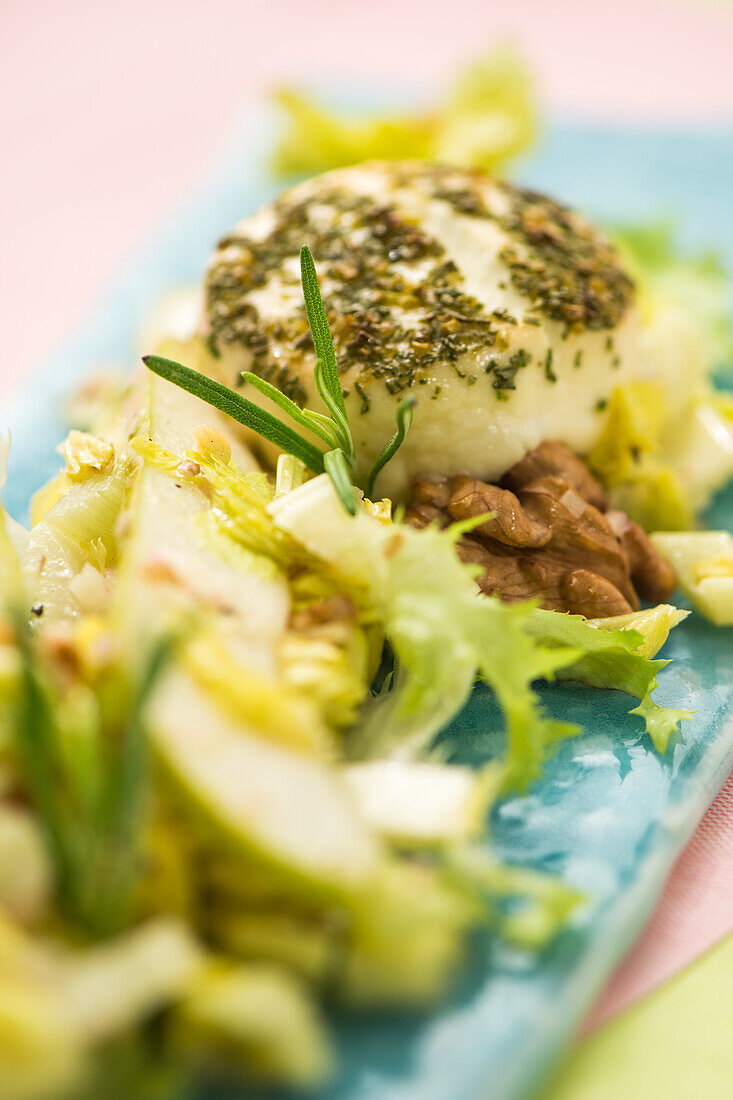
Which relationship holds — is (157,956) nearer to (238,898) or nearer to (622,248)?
(238,898)

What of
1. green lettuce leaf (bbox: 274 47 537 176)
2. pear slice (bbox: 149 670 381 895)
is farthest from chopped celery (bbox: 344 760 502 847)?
green lettuce leaf (bbox: 274 47 537 176)

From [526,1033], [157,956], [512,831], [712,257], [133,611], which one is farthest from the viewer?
[712,257]

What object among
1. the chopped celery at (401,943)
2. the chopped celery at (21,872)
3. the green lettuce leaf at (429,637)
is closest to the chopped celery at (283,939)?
the chopped celery at (401,943)

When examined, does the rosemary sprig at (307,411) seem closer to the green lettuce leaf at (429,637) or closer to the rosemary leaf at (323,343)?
the rosemary leaf at (323,343)

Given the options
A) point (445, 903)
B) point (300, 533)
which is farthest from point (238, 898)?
point (300, 533)

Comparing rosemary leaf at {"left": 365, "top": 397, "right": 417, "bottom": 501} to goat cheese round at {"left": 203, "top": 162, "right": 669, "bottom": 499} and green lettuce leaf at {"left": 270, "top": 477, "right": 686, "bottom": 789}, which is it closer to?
goat cheese round at {"left": 203, "top": 162, "right": 669, "bottom": 499}
